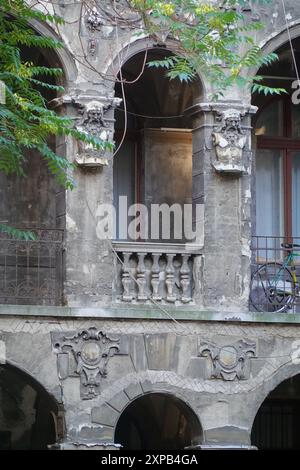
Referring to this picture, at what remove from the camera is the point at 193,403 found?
2322 cm

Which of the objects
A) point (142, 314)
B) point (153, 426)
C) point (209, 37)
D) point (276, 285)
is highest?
point (209, 37)

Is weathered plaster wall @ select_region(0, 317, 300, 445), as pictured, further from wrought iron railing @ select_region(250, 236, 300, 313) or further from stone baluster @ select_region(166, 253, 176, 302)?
wrought iron railing @ select_region(250, 236, 300, 313)

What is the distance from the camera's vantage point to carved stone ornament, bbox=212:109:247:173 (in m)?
23.6

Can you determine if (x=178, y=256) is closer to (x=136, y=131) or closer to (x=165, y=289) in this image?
(x=165, y=289)

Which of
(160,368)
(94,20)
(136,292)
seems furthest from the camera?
(136,292)

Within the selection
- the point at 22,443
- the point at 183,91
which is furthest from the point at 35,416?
the point at 183,91

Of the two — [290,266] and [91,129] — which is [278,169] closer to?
[290,266]

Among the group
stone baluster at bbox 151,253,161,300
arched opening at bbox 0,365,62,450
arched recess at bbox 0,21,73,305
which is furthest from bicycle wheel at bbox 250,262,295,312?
arched opening at bbox 0,365,62,450

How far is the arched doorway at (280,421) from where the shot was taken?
27.2m

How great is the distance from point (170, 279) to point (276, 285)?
1.75 meters

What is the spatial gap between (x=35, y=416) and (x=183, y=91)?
532 cm

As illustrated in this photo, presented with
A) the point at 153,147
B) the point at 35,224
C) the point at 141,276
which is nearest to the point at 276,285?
the point at 141,276

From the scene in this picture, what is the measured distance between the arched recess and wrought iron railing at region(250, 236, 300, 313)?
2.83m

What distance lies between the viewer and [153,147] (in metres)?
26.1
